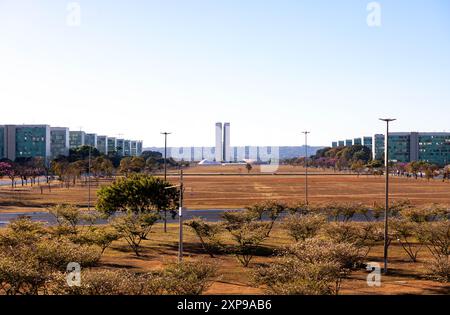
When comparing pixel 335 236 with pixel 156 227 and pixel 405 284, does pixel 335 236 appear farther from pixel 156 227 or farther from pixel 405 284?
pixel 156 227

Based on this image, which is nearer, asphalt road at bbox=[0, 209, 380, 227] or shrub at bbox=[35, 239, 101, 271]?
shrub at bbox=[35, 239, 101, 271]

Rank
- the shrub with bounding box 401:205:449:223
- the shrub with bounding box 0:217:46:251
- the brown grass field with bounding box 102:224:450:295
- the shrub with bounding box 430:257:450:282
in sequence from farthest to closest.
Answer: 1. the shrub with bounding box 401:205:449:223
2. the shrub with bounding box 0:217:46:251
3. the brown grass field with bounding box 102:224:450:295
4. the shrub with bounding box 430:257:450:282

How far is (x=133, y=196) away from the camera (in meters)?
49.0

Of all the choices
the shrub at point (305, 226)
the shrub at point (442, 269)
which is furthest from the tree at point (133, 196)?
the shrub at point (442, 269)

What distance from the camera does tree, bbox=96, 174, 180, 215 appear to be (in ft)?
161

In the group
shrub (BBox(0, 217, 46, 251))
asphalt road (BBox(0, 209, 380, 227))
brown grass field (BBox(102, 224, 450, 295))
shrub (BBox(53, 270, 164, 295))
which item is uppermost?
shrub (BBox(53, 270, 164, 295))

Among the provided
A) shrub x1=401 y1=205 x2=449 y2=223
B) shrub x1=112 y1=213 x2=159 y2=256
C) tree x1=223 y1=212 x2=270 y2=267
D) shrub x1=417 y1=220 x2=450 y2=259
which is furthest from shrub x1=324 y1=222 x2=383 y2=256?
shrub x1=112 y1=213 x2=159 y2=256

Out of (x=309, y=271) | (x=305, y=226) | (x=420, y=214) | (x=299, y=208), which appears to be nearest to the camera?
(x=309, y=271)

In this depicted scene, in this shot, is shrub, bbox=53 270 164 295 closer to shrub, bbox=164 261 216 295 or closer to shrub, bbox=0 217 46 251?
shrub, bbox=164 261 216 295

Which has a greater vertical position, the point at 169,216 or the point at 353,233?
the point at 353,233

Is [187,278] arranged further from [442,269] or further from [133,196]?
[133,196]

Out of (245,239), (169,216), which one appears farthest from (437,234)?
(169,216)
